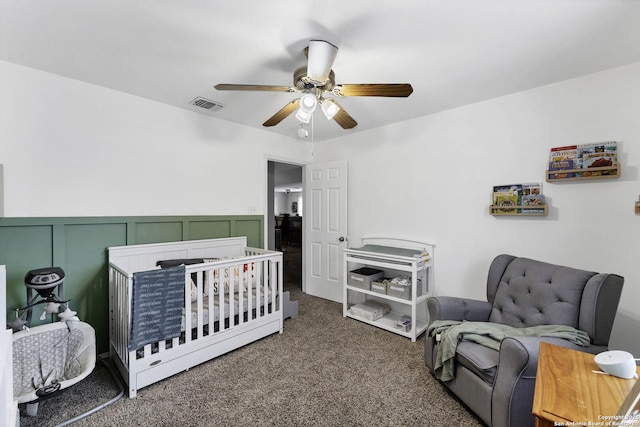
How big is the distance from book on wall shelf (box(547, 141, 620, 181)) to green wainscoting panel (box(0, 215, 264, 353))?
3414 mm

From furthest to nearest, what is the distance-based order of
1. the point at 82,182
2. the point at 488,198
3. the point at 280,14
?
the point at 488,198 → the point at 82,182 → the point at 280,14

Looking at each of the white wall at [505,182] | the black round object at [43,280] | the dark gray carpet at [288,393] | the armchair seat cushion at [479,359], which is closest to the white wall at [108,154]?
the black round object at [43,280]

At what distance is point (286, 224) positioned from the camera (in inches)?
361

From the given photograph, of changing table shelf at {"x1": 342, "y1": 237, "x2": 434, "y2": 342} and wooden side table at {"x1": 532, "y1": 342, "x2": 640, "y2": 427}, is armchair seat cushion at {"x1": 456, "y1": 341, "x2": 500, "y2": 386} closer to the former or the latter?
wooden side table at {"x1": 532, "y1": 342, "x2": 640, "y2": 427}

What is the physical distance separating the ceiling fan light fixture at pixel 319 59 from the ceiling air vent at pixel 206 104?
54.3 inches

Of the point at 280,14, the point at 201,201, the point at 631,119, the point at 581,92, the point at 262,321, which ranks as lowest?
the point at 262,321

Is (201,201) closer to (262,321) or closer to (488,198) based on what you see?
(262,321)

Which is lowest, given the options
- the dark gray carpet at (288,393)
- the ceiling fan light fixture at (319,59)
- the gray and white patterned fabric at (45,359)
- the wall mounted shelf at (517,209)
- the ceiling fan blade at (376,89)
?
the dark gray carpet at (288,393)

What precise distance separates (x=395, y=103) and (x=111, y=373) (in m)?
3.36

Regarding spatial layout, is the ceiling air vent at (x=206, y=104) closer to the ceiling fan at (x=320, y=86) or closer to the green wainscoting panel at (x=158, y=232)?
the ceiling fan at (x=320, y=86)

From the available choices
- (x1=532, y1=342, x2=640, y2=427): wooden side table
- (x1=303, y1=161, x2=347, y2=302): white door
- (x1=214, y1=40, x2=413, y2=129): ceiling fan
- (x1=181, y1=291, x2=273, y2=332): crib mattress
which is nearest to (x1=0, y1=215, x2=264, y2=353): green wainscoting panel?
(x1=181, y1=291, x2=273, y2=332): crib mattress

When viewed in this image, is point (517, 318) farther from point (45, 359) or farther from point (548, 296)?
point (45, 359)

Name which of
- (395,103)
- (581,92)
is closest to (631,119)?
(581,92)

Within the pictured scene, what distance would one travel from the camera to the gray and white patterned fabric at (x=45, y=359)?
65.1 inches
